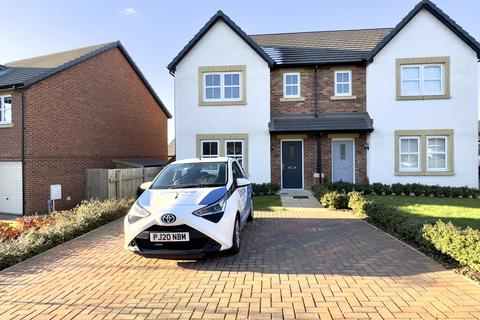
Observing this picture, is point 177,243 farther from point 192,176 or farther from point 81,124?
point 81,124

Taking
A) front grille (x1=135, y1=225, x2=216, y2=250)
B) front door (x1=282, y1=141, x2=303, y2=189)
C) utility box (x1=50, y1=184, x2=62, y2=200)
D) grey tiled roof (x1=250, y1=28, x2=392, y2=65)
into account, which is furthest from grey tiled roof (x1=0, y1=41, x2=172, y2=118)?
front grille (x1=135, y1=225, x2=216, y2=250)

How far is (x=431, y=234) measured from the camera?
6.04 metres

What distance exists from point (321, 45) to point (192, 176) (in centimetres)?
1301

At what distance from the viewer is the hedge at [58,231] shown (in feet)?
19.9

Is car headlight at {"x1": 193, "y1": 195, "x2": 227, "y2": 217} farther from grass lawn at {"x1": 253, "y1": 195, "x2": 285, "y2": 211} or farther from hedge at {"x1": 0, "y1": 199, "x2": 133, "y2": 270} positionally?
grass lawn at {"x1": 253, "y1": 195, "x2": 285, "y2": 211}

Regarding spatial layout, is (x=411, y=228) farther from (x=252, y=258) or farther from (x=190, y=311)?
(x=190, y=311)

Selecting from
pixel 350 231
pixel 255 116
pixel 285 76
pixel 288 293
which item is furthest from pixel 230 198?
pixel 285 76

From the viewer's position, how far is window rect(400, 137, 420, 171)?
15180 millimetres

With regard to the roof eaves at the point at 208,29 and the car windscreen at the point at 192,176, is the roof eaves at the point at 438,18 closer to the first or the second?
the roof eaves at the point at 208,29

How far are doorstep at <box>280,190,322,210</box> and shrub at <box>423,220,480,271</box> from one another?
5.55 m

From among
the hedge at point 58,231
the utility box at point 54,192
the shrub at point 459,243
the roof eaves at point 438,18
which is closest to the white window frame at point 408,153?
the roof eaves at point 438,18

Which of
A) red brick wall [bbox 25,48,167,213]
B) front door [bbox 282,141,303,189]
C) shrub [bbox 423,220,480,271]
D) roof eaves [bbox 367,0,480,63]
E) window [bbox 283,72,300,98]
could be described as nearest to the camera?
shrub [bbox 423,220,480,271]

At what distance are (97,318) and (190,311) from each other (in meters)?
1.03

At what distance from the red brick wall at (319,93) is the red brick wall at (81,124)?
8792 millimetres
